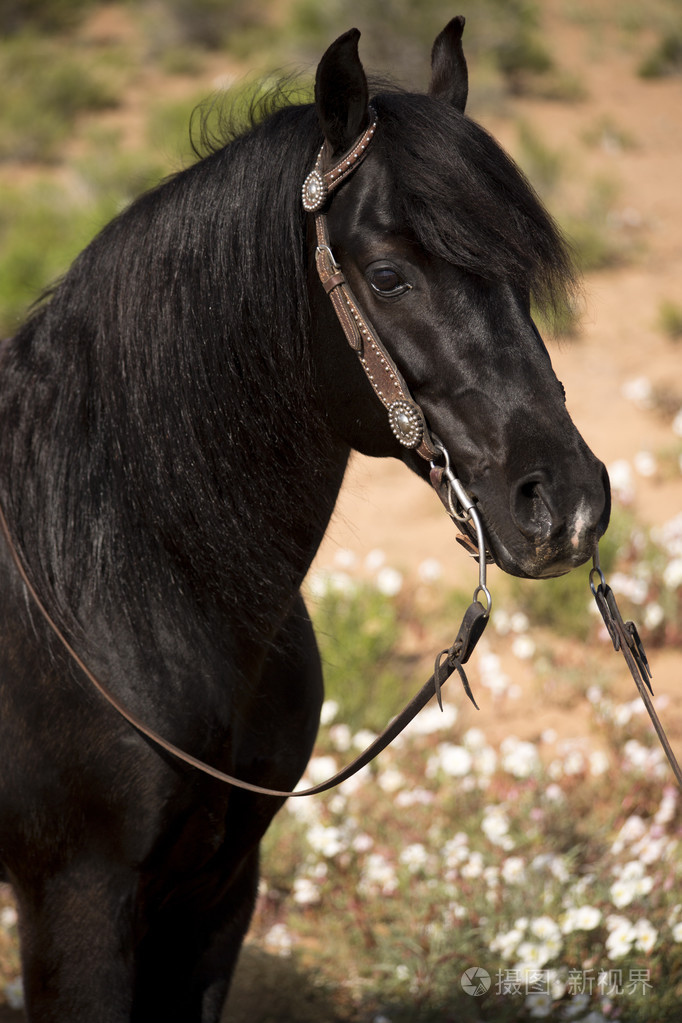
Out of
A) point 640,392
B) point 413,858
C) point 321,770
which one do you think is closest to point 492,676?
point 321,770

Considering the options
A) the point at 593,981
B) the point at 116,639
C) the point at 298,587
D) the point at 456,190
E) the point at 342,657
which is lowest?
the point at 593,981

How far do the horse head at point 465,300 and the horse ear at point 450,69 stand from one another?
1.11 ft

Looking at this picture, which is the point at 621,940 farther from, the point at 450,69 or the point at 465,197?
the point at 450,69

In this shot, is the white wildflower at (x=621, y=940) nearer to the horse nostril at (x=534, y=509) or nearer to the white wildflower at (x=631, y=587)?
the horse nostril at (x=534, y=509)

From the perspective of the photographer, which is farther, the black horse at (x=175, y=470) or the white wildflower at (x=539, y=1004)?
the white wildflower at (x=539, y=1004)

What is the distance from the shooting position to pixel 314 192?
1.66 m

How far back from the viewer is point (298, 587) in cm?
196

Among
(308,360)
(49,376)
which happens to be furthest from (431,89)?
(49,376)

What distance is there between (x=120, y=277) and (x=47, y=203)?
9.42 meters

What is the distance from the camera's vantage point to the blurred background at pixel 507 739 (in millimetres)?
2781

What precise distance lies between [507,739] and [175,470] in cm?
258

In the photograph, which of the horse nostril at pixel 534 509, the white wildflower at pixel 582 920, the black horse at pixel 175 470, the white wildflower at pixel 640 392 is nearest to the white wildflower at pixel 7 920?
the black horse at pixel 175 470

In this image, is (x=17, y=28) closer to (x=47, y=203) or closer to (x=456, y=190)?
(x=47, y=203)

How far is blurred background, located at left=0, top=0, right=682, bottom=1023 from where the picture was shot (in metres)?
2.78
